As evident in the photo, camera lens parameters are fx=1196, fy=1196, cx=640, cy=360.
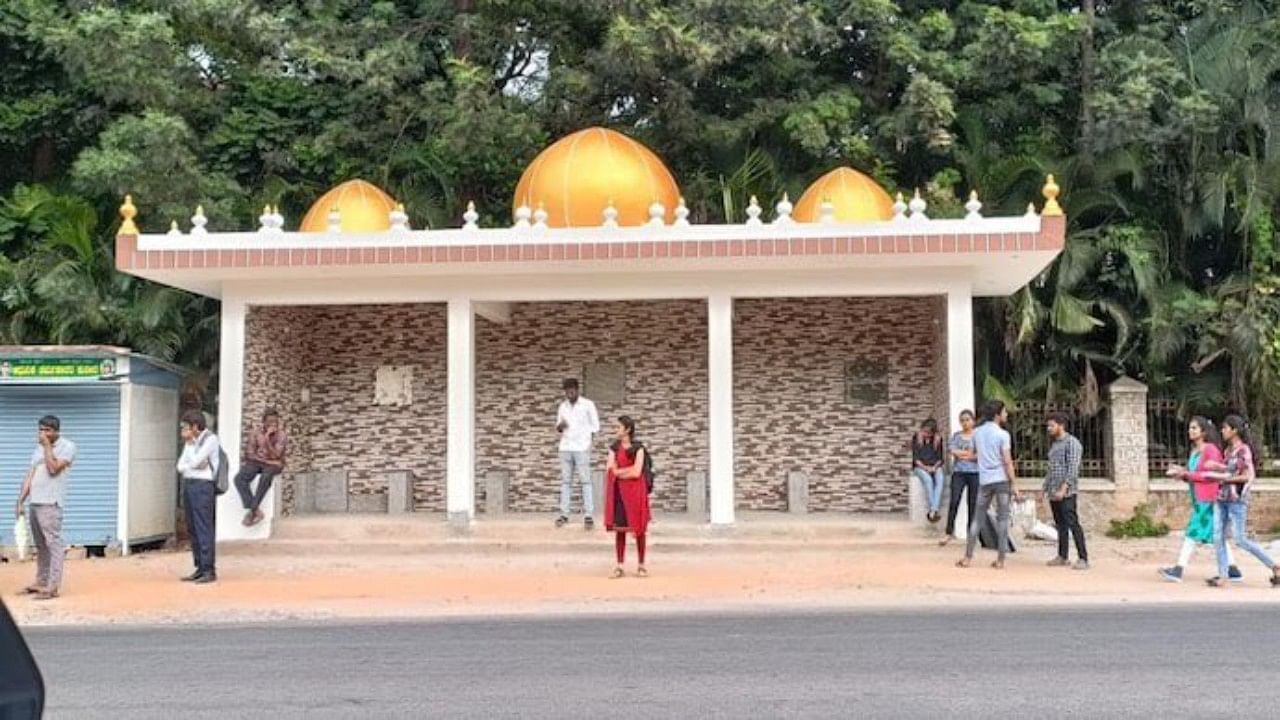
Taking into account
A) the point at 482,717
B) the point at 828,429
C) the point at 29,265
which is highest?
the point at 29,265

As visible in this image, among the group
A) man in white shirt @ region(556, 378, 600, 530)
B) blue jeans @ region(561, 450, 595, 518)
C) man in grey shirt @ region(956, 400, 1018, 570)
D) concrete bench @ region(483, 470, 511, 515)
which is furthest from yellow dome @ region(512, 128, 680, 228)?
man in grey shirt @ region(956, 400, 1018, 570)

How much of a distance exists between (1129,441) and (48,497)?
12.5 m

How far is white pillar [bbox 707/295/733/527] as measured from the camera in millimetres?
14086

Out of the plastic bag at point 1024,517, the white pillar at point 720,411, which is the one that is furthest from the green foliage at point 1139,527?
the white pillar at point 720,411

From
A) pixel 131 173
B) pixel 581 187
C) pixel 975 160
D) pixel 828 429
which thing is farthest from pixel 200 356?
pixel 975 160

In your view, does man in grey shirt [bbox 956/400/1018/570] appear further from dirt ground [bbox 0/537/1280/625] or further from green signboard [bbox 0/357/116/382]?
green signboard [bbox 0/357/116/382]

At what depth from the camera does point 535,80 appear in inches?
783

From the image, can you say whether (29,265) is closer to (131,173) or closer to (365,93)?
(131,173)

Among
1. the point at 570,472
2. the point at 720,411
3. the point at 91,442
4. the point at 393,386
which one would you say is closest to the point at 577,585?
the point at 570,472

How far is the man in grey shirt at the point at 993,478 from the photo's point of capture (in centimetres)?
1199

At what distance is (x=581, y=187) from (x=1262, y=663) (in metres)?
10.1

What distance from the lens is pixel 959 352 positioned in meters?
14.0

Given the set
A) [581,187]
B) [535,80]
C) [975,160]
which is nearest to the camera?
[581,187]

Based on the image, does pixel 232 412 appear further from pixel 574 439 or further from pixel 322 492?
pixel 574 439
